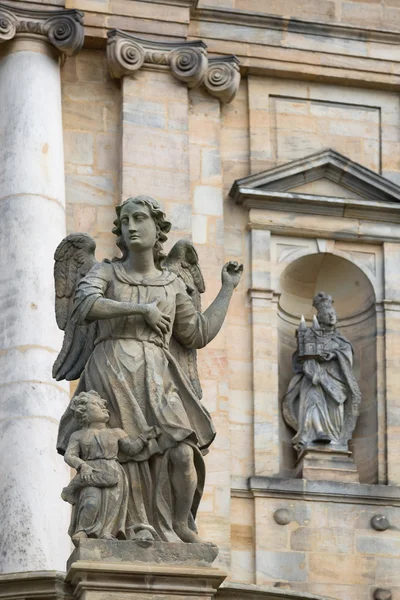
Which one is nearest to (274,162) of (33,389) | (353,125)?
(353,125)

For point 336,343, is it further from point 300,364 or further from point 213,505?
point 213,505

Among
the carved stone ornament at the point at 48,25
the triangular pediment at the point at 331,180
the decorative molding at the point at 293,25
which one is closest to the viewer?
the carved stone ornament at the point at 48,25

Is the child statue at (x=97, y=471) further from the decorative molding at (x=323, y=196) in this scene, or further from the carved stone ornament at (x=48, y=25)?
the carved stone ornament at (x=48, y=25)

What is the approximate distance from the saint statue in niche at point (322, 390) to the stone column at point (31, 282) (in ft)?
7.43

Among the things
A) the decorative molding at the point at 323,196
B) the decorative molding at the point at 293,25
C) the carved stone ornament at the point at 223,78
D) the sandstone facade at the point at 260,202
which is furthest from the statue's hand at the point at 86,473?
the decorative molding at the point at 293,25

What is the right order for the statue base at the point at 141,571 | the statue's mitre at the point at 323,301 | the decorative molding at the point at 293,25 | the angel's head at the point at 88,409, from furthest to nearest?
the decorative molding at the point at 293,25 < the statue's mitre at the point at 323,301 < the angel's head at the point at 88,409 < the statue base at the point at 141,571

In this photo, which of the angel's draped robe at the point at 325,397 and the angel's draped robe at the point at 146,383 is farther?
the angel's draped robe at the point at 325,397

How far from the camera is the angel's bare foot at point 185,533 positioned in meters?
13.2

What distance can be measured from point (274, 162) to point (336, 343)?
1852 millimetres

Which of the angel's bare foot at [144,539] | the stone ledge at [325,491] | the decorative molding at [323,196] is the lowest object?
the angel's bare foot at [144,539]

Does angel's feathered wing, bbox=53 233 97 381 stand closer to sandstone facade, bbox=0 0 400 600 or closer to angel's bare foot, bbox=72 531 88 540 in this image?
angel's bare foot, bbox=72 531 88 540

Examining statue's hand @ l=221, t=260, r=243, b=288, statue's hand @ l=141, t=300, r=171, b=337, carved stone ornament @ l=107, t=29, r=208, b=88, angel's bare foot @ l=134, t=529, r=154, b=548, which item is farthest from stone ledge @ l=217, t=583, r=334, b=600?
carved stone ornament @ l=107, t=29, r=208, b=88

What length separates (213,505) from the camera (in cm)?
1820

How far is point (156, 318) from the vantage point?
44.6 feet
